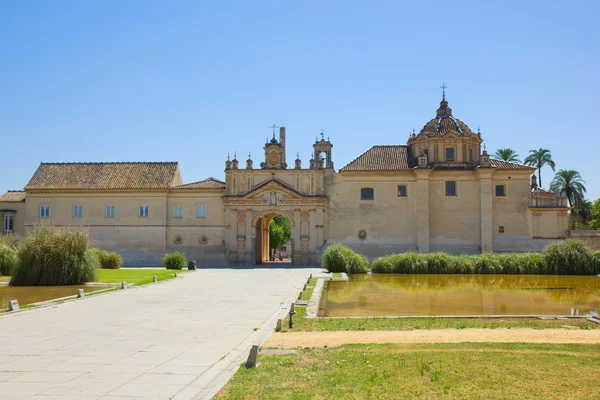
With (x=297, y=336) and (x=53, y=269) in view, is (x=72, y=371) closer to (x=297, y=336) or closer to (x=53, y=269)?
(x=297, y=336)

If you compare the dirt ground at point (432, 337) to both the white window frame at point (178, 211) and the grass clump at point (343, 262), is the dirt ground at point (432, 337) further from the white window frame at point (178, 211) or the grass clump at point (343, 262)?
the white window frame at point (178, 211)

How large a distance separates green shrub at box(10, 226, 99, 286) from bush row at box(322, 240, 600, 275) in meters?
14.5

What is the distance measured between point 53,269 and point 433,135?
2983cm

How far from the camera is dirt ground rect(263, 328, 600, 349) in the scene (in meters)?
10.4

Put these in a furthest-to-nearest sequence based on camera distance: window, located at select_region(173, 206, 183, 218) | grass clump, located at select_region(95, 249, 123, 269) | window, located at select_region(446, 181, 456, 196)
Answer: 1. window, located at select_region(173, 206, 183, 218)
2. window, located at select_region(446, 181, 456, 196)
3. grass clump, located at select_region(95, 249, 123, 269)

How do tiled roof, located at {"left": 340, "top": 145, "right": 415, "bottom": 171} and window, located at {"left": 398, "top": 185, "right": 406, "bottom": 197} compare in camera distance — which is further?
tiled roof, located at {"left": 340, "top": 145, "right": 415, "bottom": 171}

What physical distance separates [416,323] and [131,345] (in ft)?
20.4

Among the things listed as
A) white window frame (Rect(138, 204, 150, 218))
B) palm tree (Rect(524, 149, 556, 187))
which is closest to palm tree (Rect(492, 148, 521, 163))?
palm tree (Rect(524, 149, 556, 187))

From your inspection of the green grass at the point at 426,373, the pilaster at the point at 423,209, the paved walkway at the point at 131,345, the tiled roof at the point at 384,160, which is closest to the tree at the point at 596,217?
the tiled roof at the point at 384,160

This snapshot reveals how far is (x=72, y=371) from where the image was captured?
26.8 feet

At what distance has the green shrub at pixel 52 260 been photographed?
23.4 meters

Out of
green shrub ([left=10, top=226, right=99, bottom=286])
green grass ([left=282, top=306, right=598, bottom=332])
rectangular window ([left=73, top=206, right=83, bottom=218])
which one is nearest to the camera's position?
green grass ([left=282, top=306, right=598, bottom=332])

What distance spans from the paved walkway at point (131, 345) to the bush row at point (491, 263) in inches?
609

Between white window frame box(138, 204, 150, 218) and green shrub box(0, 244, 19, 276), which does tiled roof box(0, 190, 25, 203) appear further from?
green shrub box(0, 244, 19, 276)
